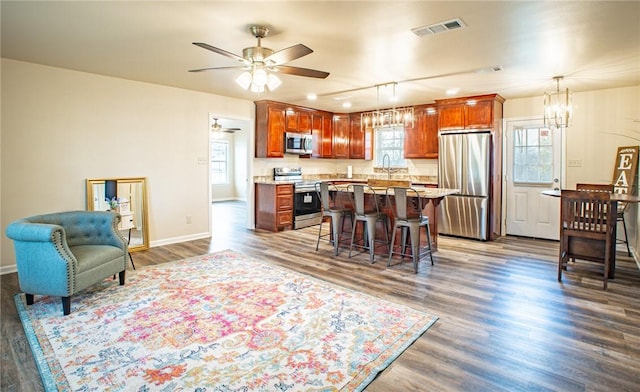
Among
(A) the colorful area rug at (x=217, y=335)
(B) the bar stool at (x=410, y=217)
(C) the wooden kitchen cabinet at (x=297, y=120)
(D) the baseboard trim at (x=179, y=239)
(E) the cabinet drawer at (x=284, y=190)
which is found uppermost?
(C) the wooden kitchen cabinet at (x=297, y=120)

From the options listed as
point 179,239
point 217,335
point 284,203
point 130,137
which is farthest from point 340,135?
point 217,335

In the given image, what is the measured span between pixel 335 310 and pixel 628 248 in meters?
4.52

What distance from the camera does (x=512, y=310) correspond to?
304 cm

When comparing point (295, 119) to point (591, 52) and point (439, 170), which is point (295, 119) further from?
point (591, 52)

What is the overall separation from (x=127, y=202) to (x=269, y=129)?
278 cm

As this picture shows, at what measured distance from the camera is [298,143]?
23.2 ft

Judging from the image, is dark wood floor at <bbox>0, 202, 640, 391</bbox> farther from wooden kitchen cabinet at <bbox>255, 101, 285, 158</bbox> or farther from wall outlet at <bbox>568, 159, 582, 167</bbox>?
wooden kitchen cabinet at <bbox>255, 101, 285, 158</bbox>

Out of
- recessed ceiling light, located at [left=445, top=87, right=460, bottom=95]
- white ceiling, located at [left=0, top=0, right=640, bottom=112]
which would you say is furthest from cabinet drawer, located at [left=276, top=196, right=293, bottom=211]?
recessed ceiling light, located at [left=445, top=87, right=460, bottom=95]

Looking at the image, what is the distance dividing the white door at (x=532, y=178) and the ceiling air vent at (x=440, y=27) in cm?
382

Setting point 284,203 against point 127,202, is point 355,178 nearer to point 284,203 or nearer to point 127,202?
point 284,203

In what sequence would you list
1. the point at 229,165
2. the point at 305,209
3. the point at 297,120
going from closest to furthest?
the point at 305,209 → the point at 297,120 → the point at 229,165

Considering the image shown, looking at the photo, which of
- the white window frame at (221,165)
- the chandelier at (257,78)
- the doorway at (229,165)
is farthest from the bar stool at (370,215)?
the white window frame at (221,165)

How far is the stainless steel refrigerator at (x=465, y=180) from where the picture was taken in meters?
5.79

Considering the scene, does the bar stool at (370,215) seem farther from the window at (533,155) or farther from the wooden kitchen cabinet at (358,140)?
the wooden kitchen cabinet at (358,140)
